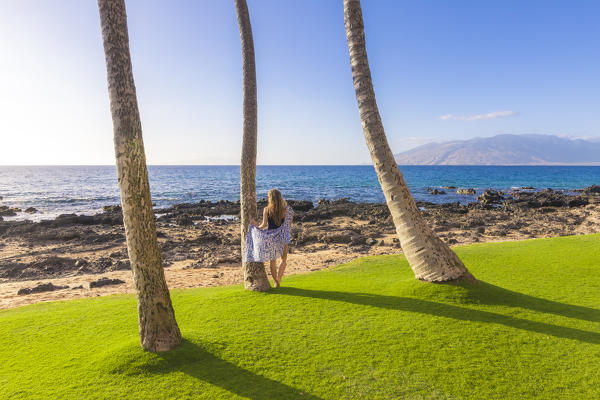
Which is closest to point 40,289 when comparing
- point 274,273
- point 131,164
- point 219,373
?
A: point 274,273

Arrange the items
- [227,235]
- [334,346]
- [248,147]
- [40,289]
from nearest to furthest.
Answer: [334,346]
[248,147]
[40,289]
[227,235]

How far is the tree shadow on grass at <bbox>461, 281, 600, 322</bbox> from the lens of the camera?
5.46 meters

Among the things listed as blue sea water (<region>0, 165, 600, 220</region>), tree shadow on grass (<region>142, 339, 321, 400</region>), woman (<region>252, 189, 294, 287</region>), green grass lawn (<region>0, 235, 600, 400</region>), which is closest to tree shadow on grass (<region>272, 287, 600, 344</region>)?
green grass lawn (<region>0, 235, 600, 400</region>)

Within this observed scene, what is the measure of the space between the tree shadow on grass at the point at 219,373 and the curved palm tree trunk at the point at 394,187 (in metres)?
3.79

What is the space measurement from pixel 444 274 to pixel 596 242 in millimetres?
7072

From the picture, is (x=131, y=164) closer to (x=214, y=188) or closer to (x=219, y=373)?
(x=219, y=373)

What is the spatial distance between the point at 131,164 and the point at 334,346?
3.48 m

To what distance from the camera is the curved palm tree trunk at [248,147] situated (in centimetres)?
683

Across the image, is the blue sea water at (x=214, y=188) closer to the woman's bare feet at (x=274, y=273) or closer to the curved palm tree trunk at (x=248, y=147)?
the curved palm tree trunk at (x=248, y=147)

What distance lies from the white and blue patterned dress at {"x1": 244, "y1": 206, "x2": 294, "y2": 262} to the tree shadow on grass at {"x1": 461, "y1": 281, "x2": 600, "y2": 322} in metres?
3.45

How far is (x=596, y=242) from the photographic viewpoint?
33.2 feet

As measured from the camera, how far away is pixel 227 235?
20.4 metres

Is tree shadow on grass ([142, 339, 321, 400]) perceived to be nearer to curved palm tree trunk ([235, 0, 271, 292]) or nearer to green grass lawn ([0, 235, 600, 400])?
green grass lawn ([0, 235, 600, 400])

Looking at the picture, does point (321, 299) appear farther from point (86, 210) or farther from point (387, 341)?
point (86, 210)
